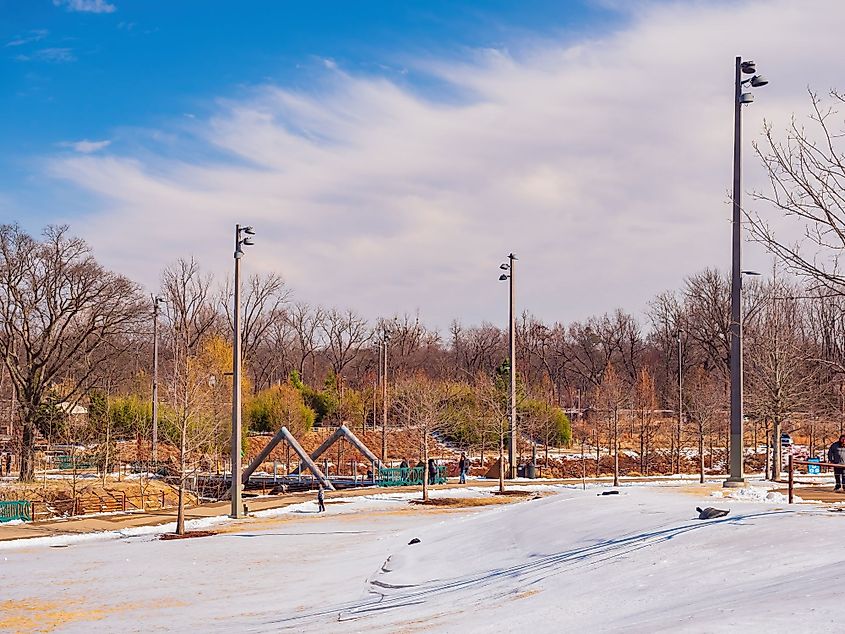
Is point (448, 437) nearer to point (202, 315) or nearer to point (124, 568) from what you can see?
point (202, 315)

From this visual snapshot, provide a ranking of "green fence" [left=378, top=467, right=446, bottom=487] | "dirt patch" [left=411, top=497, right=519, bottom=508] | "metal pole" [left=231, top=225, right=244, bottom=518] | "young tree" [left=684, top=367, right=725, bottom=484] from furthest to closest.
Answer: "green fence" [left=378, top=467, right=446, bottom=487] → "young tree" [left=684, top=367, right=725, bottom=484] → "dirt patch" [left=411, top=497, right=519, bottom=508] → "metal pole" [left=231, top=225, right=244, bottom=518]

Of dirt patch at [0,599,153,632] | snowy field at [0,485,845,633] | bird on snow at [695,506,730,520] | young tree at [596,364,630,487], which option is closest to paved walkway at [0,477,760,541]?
snowy field at [0,485,845,633]

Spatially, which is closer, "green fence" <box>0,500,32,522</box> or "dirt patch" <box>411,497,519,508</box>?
"green fence" <box>0,500,32,522</box>

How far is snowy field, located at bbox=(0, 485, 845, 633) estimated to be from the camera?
10484mm

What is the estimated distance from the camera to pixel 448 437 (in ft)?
208

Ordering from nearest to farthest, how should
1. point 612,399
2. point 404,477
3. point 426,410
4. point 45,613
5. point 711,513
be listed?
point 45,613 < point 711,513 < point 426,410 < point 404,477 < point 612,399

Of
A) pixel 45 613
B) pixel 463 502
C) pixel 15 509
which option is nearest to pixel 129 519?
pixel 15 509

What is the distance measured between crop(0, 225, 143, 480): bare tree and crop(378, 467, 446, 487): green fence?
14.8 metres

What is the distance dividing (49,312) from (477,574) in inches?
1370

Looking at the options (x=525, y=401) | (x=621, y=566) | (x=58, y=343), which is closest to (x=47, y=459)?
(x=58, y=343)

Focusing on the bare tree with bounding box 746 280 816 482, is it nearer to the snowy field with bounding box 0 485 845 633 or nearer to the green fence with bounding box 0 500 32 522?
the snowy field with bounding box 0 485 845 633

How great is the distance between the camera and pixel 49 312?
44.7 meters

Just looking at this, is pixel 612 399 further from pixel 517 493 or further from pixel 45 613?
pixel 45 613

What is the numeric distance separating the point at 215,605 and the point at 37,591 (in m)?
4.12
